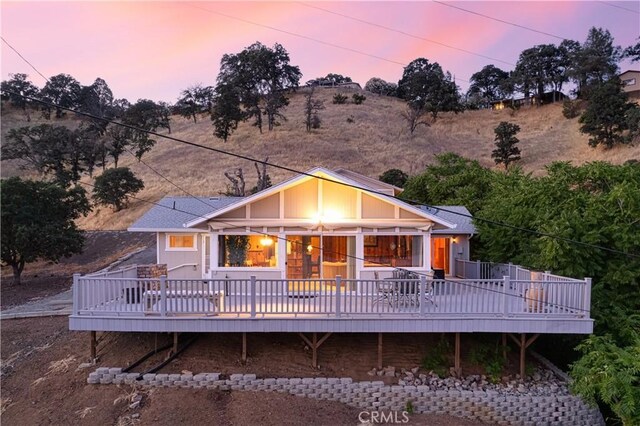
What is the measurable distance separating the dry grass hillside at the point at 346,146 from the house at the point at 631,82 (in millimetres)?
7536

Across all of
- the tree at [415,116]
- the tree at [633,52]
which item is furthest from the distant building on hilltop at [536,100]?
the tree at [415,116]

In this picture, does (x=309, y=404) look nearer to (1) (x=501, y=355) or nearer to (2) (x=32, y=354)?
(1) (x=501, y=355)

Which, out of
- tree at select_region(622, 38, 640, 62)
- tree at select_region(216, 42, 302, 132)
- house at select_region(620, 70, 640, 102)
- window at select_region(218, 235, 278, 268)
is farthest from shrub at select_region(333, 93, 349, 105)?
window at select_region(218, 235, 278, 268)

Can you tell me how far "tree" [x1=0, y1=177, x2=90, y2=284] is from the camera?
19.0m

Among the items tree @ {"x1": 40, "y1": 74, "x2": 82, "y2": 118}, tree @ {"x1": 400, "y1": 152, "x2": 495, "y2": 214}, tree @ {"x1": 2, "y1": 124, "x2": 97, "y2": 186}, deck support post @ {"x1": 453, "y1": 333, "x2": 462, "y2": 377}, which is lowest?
deck support post @ {"x1": 453, "y1": 333, "x2": 462, "y2": 377}

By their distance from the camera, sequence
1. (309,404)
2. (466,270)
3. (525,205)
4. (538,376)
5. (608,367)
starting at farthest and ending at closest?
(466,270) → (525,205) → (538,376) → (309,404) → (608,367)

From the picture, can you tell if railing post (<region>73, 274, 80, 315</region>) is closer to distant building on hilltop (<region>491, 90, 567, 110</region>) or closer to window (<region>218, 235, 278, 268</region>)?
window (<region>218, 235, 278, 268</region>)

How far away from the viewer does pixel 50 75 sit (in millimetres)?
72875

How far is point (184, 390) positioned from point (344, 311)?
3.87 metres

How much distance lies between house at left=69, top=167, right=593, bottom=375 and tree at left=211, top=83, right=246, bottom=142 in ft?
106

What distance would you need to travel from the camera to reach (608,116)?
40375 millimetres

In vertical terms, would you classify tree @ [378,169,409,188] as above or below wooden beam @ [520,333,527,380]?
above

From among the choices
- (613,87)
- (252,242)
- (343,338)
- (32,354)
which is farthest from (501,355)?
(613,87)

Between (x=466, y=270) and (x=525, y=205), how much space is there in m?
3.38
